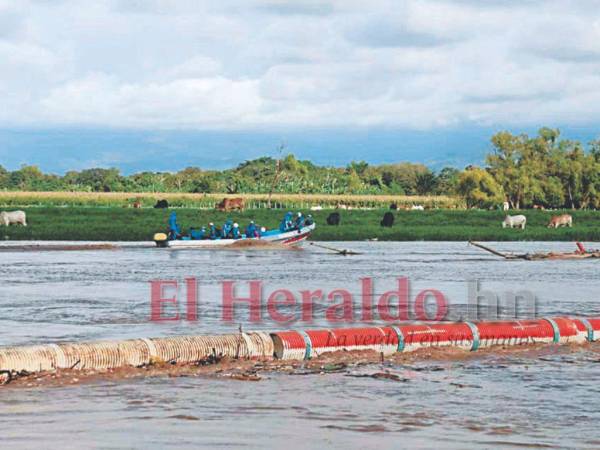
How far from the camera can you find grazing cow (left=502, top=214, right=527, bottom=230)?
72.2 meters

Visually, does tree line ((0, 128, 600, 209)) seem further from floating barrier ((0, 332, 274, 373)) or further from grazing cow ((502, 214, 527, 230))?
floating barrier ((0, 332, 274, 373))

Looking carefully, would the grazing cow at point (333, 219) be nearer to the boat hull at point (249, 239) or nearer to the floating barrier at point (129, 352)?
the boat hull at point (249, 239)

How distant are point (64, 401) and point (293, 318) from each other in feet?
32.9

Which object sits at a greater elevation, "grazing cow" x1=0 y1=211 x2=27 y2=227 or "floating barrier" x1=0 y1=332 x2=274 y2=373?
"grazing cow" x1=0 y1=211 x2=27 y2=227

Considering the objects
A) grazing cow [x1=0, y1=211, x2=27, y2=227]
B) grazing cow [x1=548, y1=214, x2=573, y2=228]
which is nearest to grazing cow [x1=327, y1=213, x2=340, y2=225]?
grazing cow [x1=548, y1=214, x2=573, y2=228]

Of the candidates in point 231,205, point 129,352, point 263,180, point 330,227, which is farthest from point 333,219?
point 263,180

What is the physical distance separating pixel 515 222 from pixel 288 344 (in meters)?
58.5

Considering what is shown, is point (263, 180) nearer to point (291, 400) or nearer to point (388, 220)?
point (388, 220)

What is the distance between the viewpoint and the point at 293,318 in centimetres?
2267

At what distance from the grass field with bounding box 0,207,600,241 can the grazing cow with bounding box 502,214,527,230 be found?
52.0 inches

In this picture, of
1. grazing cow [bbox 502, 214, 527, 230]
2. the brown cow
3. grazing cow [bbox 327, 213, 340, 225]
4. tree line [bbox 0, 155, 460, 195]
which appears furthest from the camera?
tree line [bbox 0, 155, 460, 195]

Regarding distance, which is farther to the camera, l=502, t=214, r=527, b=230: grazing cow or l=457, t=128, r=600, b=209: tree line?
l=457, t=128, r=600, b=209: tree line

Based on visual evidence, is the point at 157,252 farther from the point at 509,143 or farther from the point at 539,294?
the point at 509,143

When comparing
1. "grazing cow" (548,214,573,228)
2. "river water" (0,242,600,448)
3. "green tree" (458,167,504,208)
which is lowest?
"river water" (0,242,600,448)
